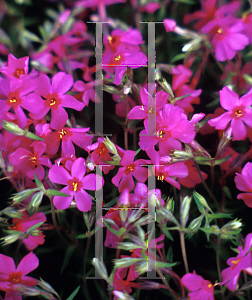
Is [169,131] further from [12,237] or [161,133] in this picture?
[12,237]

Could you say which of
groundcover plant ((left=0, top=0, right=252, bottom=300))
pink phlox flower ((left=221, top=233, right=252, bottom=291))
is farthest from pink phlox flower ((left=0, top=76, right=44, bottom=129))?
pink phlox flower ((left=221, top=233, right=252, bottom=291))

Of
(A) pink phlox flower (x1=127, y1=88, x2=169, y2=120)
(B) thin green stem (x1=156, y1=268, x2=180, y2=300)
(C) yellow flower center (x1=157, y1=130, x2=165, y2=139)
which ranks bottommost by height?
(B) thin green stem (x1=156, y1=268, x2=180, y2=300)

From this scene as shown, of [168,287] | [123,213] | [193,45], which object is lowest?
[168,287]

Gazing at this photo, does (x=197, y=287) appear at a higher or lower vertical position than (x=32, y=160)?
lower

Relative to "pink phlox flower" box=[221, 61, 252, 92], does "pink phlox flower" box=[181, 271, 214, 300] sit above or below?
below

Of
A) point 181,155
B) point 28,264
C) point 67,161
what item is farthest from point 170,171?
point 28,264

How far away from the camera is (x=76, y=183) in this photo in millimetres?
385

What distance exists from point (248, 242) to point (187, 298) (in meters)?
0.11

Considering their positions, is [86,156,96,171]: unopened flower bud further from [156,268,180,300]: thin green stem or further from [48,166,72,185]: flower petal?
[156,268,180,300]: thin green stem

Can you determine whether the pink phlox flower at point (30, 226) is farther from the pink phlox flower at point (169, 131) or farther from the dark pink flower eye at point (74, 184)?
the pink phlox flower at point (169, 131)

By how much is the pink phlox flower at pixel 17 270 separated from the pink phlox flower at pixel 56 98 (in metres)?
0.19

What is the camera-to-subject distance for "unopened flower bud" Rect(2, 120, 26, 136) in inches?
14.1

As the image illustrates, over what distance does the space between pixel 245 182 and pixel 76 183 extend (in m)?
0.23

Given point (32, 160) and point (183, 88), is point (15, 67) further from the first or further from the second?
point (183, 88)
